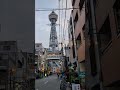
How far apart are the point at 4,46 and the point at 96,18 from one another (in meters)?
33.9

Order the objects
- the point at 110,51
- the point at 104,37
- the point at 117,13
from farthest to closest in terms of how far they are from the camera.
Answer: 1. the point at 104,37
2. the point at 110,51
3. the point at 117,13

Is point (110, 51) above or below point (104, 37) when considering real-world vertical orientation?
below

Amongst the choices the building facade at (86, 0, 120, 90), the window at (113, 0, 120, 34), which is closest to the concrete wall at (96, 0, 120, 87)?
the building facade at (86, 0, 120, 90)

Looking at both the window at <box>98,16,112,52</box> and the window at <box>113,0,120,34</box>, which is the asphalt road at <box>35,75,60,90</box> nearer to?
the window at <box>98,16,112,52</box>

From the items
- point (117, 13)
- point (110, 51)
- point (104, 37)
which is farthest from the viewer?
point (104, 37)

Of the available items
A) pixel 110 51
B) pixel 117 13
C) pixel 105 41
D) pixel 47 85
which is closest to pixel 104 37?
pixel 105 41

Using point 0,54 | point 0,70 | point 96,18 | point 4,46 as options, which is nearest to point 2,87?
point 0,70

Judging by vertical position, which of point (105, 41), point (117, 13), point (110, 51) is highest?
point (117, 13)

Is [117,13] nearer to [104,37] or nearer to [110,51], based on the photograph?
[110,51]

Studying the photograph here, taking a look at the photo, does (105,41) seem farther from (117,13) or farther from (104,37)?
(117,13)

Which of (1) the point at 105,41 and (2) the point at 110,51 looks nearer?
(2) the point at 110,51

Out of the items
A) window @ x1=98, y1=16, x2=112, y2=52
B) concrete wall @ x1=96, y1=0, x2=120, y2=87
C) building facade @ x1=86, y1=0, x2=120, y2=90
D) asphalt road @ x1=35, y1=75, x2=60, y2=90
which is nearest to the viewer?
concrete wall @ x1=96, y1=0, x2=120, y2=87

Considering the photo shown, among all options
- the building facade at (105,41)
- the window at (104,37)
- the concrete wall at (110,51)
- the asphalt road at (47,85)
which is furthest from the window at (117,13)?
the asphalt road at (47,85)

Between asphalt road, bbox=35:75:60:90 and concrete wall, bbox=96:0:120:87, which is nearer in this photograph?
concrete wall, bbox=96:0:120:87
